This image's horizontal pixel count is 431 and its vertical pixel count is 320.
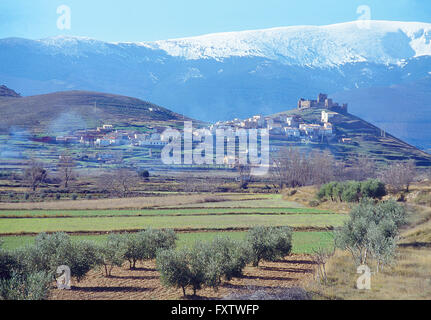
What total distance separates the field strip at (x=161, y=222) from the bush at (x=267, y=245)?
8.74m

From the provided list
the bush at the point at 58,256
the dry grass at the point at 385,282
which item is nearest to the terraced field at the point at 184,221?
the dry grass at the point at 385,282

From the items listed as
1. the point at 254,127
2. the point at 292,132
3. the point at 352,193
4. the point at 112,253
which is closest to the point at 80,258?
the point at 112,253

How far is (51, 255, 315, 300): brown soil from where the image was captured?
13.5 meters

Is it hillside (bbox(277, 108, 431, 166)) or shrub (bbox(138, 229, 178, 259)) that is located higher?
hillside (bbox(277, 108, 431, 166))

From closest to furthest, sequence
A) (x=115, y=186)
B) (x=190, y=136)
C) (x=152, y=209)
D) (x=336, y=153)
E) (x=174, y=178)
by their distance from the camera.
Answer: (x=152, y=209) < (x=115, y=186) < (x=174, y=178) < (x=336, y=153) < (x=190, y=136)

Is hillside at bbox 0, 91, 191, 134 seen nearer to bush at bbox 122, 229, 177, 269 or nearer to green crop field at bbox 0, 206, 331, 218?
green crop field at bbox 0, 206, 331, 218

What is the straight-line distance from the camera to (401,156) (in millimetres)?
101188

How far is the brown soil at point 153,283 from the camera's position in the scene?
1351 centimetres

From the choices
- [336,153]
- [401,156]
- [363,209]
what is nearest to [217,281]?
[363,209]

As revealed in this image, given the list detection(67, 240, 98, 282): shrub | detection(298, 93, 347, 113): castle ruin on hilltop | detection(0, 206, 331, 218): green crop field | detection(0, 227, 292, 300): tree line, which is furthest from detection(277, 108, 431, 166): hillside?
detection(67, 240, 98, 282): shrub

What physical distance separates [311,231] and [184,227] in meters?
8.52

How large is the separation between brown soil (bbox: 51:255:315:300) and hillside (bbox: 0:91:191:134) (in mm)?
97936

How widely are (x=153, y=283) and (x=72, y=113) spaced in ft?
398
